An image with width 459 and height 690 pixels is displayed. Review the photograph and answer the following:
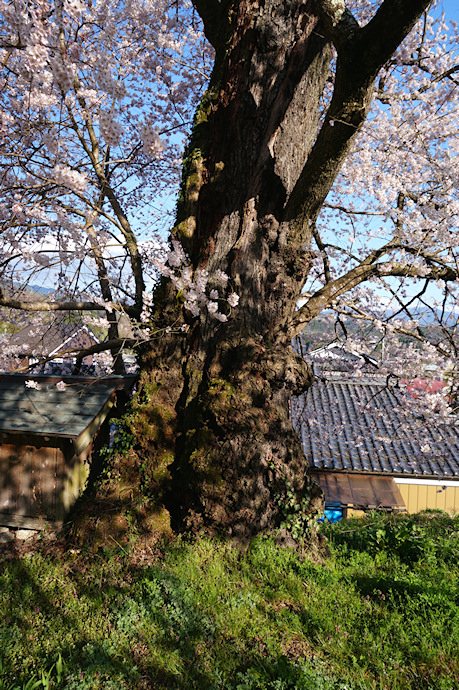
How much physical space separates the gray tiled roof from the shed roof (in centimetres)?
753

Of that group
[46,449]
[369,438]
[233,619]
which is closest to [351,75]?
[233,619]

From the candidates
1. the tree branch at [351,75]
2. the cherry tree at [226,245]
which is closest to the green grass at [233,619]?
the cherry tree at [226,245]

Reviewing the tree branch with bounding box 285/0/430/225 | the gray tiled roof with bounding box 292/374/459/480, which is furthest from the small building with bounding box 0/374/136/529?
the gray tiled roof with bounding box 292/374/459/480

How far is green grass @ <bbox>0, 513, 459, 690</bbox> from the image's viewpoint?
2.58m

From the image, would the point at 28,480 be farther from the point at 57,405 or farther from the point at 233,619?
the point at 233,619

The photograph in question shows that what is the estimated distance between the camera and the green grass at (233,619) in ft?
8.46

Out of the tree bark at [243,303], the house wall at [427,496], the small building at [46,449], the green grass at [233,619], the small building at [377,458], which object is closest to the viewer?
the green grass at [233,619]

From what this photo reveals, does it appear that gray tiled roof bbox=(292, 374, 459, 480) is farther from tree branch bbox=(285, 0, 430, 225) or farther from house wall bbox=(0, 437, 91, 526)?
tree branch bbox=(285, 0, 430, 225)

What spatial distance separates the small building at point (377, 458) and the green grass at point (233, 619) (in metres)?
8.39

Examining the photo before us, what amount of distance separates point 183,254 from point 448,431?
552 inches

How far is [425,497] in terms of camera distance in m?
13.9

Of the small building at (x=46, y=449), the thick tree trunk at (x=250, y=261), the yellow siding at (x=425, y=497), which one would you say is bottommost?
the yellow siding at (x=425, y=497)

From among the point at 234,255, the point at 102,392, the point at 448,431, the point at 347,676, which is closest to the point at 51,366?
the point at 102,392

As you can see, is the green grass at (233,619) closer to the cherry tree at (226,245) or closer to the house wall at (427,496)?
the cherry tree at (226,245)
